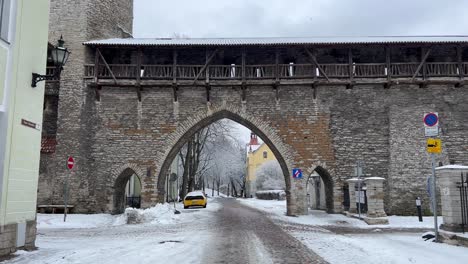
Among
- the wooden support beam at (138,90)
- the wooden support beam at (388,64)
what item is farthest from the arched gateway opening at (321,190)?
the wooden support beam at (138,90)

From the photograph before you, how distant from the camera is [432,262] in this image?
6.97 m

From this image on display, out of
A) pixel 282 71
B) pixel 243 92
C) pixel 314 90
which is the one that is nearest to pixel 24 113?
pixel 243 92

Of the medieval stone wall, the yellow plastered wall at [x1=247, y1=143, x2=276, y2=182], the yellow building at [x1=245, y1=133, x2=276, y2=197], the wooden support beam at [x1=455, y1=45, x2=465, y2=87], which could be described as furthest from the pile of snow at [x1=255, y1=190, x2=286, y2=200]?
the wooden support beam at [x1=455, y1=45, x2=465, y2=87]

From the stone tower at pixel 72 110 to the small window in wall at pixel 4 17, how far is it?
45.1ft

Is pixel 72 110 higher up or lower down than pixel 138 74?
lower down

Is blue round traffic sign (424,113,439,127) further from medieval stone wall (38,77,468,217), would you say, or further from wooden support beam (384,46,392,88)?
wooden support beam (384,46,392,88)

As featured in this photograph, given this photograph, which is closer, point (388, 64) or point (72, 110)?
point (388, 64)

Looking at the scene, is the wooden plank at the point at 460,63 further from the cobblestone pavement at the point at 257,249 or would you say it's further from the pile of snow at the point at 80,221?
the pile of snow at the point at 80,221

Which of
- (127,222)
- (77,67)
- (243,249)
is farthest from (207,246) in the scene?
(77,67)

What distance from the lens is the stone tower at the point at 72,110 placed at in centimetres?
2127

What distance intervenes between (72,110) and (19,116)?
13666 mm

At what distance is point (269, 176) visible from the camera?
204 ft

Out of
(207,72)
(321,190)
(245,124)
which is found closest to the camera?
(207,72)

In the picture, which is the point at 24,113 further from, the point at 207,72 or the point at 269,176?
the point at 269,176
